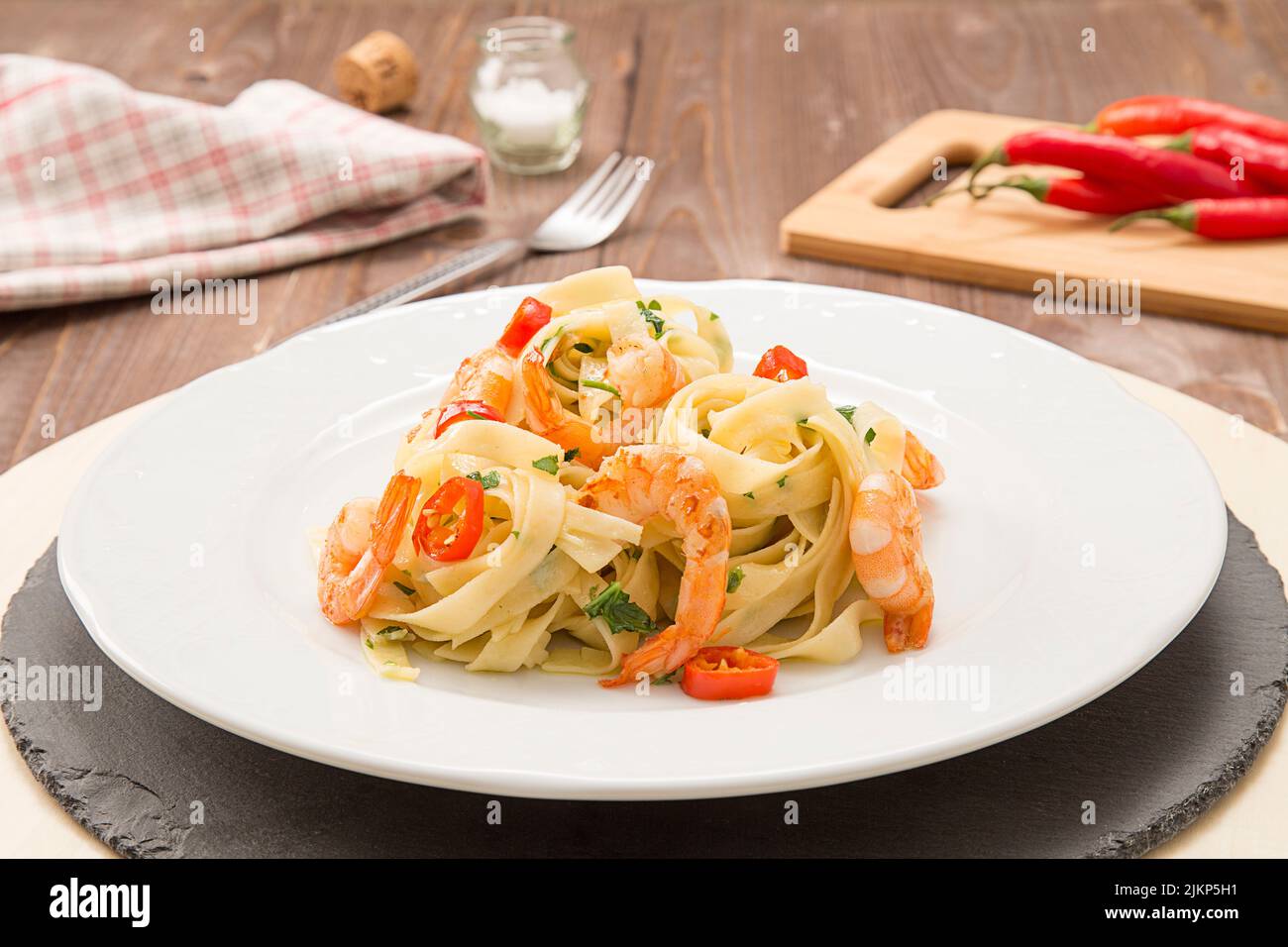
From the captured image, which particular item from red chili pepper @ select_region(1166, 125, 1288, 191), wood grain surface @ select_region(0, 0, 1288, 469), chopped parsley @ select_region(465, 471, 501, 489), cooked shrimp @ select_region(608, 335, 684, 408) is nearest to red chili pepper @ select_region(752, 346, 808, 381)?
cooked shrimp @ select_region(608, 335, 684, 408)

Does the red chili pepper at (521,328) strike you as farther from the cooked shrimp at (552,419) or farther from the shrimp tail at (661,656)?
the shrimp tail at (661,656)

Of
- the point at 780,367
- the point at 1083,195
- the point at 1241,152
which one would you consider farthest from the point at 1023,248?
the point at 780,367

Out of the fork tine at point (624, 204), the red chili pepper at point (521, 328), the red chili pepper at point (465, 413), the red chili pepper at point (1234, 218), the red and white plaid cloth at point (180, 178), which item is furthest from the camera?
the fork tine at point (624, 204)

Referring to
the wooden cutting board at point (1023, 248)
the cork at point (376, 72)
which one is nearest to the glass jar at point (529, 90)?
the cork at point (376, 72)

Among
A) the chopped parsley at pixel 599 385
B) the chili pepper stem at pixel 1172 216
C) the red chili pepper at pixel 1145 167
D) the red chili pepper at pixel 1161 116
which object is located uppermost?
the red chili pepper at pixel 1161 116

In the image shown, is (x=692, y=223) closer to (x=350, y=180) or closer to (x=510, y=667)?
Answer: (x=350, y=180)

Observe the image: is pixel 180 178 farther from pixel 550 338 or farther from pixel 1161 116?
pixel 1161 116
